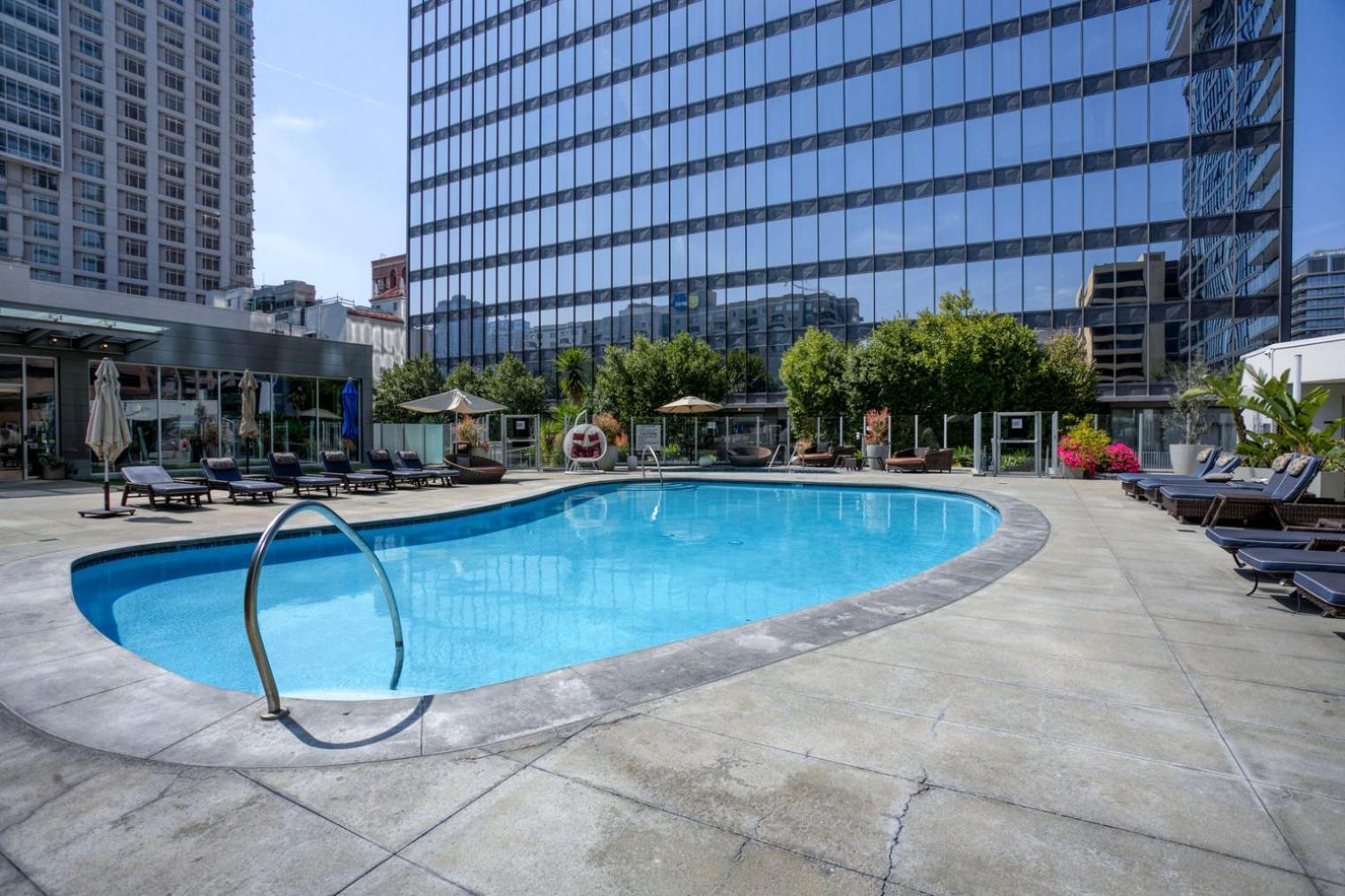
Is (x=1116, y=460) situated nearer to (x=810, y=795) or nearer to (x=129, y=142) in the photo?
(x=810, y=795)

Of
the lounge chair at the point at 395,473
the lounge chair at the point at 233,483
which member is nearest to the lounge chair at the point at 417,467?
the lounge chair at the point at 395,473

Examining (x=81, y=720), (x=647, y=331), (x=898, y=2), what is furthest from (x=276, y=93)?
(x=81, y=720)

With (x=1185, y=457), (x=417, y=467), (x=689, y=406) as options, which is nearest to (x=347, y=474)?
(x=417, y=467)

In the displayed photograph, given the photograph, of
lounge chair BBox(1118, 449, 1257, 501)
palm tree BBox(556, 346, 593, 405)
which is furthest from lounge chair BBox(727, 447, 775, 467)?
lounge chair BBox(1118, 449, 1257, 501)

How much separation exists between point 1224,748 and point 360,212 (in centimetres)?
5475

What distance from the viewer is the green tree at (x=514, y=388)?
3794cm

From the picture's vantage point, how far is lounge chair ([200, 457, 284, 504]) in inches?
518

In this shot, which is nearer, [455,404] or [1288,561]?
[1288,561]

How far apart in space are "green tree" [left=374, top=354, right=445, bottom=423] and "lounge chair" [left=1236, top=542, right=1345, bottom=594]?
41109 millimetres

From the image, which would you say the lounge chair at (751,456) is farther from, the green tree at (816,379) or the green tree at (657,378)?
the green tree at (657,378)

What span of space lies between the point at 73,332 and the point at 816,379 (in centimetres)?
2314

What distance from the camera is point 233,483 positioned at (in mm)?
13414

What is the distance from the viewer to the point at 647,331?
3794 centimetres

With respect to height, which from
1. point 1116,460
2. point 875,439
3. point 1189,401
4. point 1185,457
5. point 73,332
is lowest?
point 1116,460
